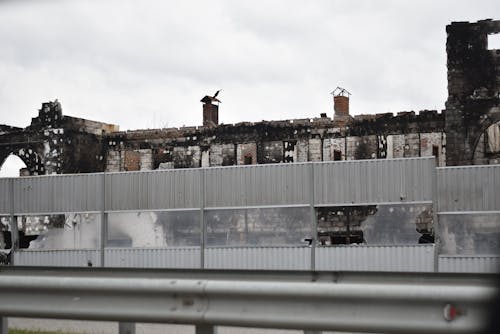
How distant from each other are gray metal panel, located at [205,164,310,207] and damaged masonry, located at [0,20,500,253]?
150 centimetres

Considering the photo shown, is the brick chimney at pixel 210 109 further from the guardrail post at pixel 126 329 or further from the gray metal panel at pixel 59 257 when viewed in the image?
the guardrail post at pixel 126 329

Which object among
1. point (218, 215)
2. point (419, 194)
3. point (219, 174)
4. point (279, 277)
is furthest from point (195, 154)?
point (279, 277)

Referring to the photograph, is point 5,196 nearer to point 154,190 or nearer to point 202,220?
point 154,190

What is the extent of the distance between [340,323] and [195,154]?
125 feet

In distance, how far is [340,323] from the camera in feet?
16.2

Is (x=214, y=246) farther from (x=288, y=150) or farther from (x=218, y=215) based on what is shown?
(x=288, y=150)

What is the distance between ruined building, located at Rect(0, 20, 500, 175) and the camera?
34.5m

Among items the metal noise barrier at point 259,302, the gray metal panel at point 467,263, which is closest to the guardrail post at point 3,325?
the metal noise barrier at point 259,302

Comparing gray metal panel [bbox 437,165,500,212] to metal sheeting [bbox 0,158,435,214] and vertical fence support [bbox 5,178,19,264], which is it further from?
vertical fence support [bbox 5,178,19,264]

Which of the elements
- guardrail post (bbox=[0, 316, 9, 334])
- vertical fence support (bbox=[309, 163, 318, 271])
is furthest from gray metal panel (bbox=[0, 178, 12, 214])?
guardrail post (bbox=[0, 316, 9, 334])

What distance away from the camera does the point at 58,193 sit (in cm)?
2702

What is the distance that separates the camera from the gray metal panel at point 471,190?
892 inches

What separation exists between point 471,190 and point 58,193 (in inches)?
531

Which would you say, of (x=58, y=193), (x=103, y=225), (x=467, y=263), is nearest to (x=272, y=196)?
(x=103, y=225)
